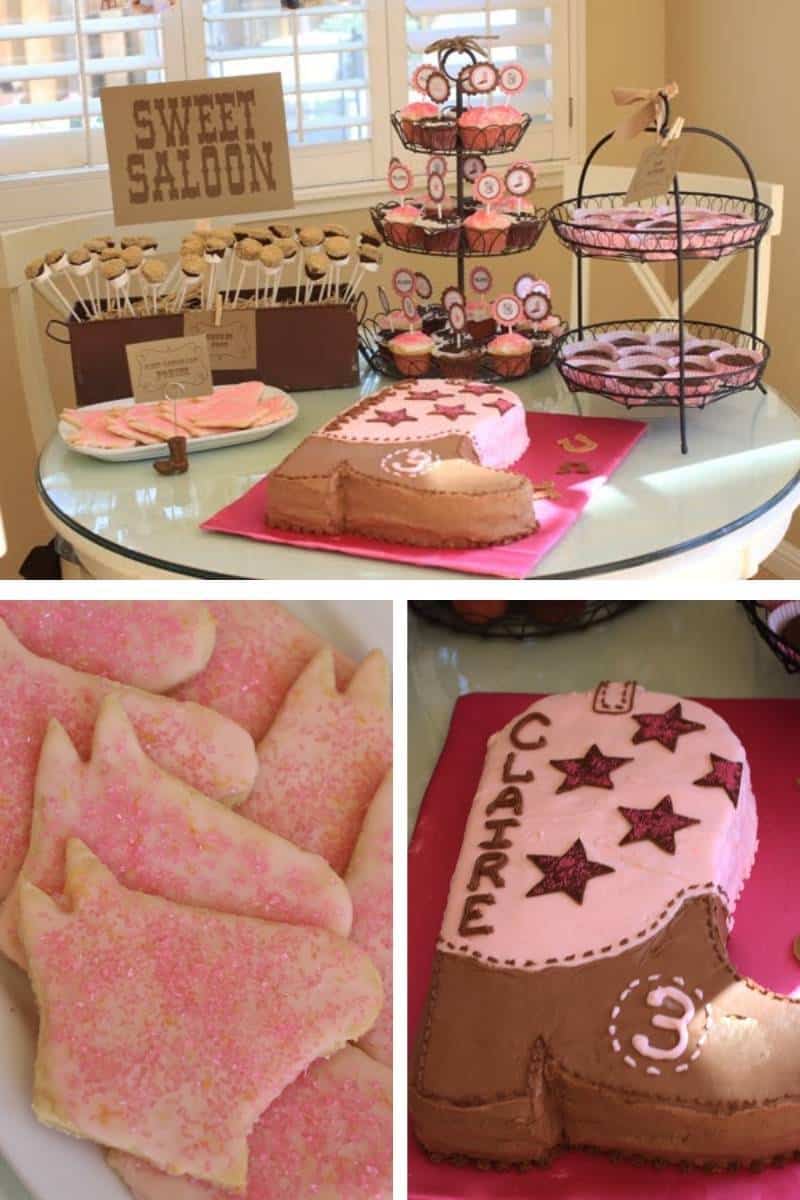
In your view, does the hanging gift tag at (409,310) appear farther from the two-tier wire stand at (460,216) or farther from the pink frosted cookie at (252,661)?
the pink frosted cookie at (252,661)

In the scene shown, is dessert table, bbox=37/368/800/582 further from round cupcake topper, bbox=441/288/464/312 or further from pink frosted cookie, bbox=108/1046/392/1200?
pink frosted cookie, bbox=108/1046/392/1200

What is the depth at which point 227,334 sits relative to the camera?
210cm

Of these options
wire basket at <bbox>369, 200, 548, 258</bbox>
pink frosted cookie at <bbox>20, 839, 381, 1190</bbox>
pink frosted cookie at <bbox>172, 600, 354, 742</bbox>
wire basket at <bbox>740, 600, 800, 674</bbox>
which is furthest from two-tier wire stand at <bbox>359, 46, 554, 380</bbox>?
pink frosted cookie at <bbox>20, 839, 381, 1190</bbox>

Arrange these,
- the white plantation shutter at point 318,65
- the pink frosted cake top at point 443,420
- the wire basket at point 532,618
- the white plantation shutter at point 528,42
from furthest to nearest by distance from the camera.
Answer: the white plantation shutter at point 528,42 < the white plantation shutter at point 318,65 < the wire basket at point 532,618 < the pink frosted cake top at point 443,420

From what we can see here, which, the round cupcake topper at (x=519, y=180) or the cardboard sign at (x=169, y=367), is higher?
the round cupcake topper at (x=519, y=180)

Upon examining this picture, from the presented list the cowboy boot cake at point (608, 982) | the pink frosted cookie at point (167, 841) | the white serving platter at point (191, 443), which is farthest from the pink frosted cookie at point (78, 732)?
the white serving platter at point (191, 443)

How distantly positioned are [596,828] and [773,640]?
511mm

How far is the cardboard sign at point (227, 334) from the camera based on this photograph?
2.08m

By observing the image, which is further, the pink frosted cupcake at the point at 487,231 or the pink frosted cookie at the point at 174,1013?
the pink frosted cupcake at the point at 487,231

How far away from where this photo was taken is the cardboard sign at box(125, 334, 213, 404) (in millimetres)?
1896

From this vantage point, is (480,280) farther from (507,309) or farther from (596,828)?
(596,828)

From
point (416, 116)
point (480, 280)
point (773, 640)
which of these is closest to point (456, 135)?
point (416, 116)

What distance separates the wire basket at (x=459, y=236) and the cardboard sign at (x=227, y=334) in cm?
26

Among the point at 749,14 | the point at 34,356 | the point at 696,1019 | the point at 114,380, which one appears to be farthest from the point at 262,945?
the point at 749,14
